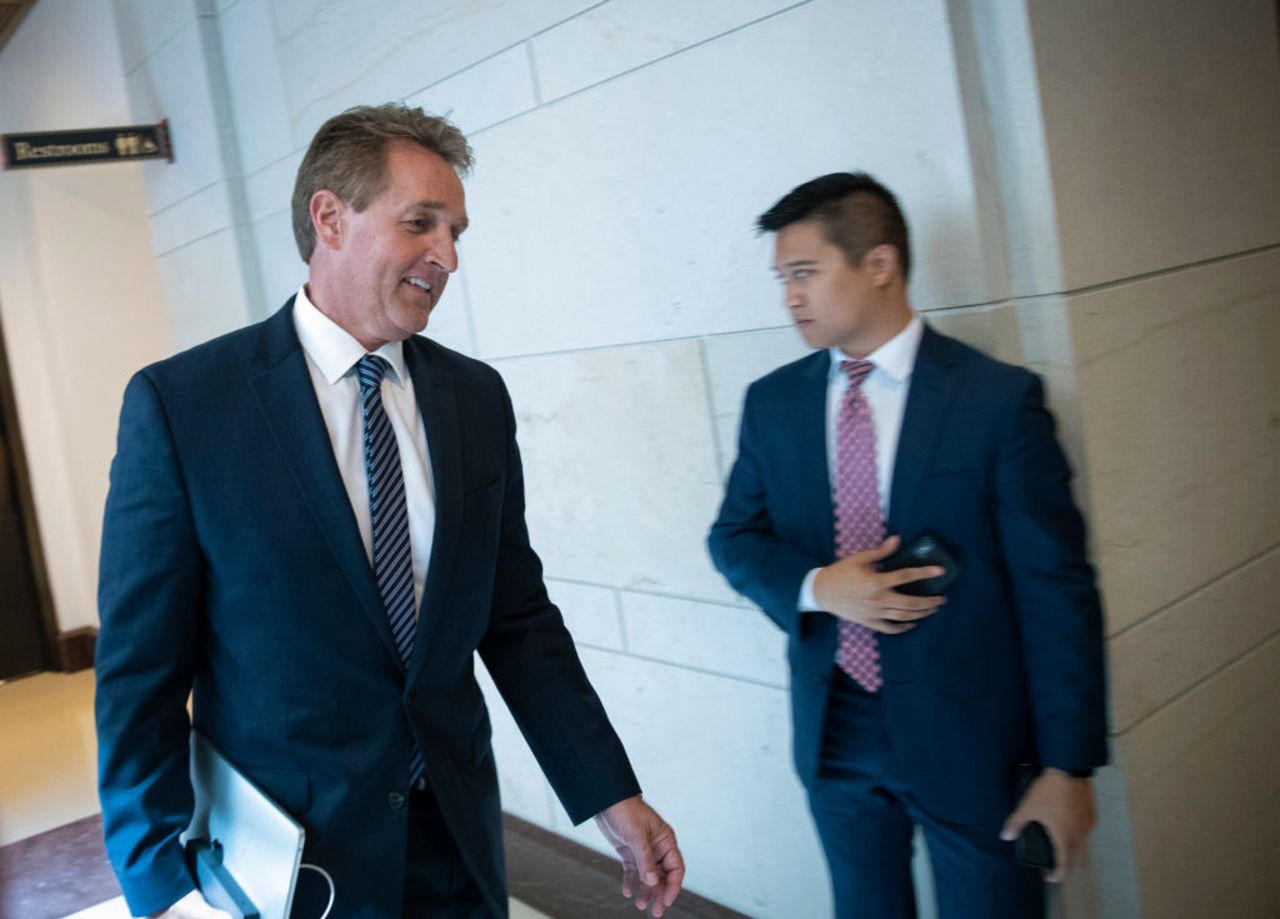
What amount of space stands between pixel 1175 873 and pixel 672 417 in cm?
160

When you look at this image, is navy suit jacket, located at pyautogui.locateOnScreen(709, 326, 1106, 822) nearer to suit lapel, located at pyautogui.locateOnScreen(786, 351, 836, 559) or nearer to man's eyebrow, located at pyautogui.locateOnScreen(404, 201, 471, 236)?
suit lapel, located at pyautogui.locateOnScreen(786, 351, 836, 559)

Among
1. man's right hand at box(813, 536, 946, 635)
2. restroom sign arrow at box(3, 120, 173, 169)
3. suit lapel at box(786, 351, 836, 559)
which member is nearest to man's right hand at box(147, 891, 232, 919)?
man's right hand at box(813, 536, 946, 635)

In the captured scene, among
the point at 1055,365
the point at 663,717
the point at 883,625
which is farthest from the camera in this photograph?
the point at 663,717

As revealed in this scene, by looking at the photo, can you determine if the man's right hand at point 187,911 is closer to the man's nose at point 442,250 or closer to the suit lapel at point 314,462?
the suit lapel at point 314,462

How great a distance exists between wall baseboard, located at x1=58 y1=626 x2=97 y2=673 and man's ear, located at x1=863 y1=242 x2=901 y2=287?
7.10 meters

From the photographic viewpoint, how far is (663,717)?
3.40 meters

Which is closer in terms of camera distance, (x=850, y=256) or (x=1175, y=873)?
(x=850, y=256)

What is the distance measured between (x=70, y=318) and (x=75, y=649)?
2.21m

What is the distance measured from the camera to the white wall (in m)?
7.24

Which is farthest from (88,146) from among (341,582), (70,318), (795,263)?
(341,582)

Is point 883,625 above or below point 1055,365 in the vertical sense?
below

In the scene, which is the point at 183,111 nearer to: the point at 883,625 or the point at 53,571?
the point at 53,571

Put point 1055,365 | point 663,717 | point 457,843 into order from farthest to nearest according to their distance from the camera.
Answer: point 663,717 < point 1055,365 < point 457,843

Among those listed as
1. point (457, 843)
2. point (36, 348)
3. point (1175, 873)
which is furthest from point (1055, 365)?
point (36, 348)
